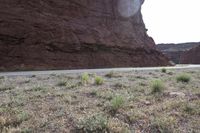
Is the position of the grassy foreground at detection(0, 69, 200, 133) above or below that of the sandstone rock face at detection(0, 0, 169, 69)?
below

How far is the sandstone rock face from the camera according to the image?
29.3 metres

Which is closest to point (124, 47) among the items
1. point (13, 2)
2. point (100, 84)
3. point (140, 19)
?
point (140, 19)

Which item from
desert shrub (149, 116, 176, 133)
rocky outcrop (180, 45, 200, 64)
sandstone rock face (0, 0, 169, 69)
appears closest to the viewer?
desert shrub (149, 116, 176, 133)

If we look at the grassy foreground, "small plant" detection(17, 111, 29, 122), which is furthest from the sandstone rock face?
"small plant" detection(17, 111, 29, 122)

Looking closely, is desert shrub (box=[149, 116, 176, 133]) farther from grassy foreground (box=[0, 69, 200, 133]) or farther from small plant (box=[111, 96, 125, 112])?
small plant (box=[111, 96, 125, 112])

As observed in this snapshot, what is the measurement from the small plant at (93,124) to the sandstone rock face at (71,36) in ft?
72.6

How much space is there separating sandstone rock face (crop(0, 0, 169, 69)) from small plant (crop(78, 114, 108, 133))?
22.1 meters

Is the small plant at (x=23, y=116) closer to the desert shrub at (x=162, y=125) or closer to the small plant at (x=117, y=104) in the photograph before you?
the small plant at (x=117, y=104)

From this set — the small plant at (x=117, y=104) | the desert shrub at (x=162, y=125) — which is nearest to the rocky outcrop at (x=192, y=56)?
the small plant at (x=117, y=104)

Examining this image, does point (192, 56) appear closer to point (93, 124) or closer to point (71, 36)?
point (71, 36)

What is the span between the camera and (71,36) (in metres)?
34.6

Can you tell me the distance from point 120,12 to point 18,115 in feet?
133

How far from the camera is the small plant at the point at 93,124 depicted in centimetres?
610

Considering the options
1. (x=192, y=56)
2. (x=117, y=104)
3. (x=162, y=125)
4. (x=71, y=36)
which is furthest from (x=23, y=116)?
(x=192, y=56)
